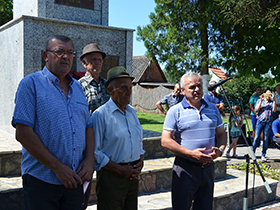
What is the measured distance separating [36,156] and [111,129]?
2.58 feet

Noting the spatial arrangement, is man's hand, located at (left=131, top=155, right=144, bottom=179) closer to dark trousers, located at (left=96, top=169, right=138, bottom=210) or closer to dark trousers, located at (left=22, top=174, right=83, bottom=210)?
dark trousers, located at (left=96, top=169, right=138, bottom=210)

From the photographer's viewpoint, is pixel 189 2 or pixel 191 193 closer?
pixel 191 193

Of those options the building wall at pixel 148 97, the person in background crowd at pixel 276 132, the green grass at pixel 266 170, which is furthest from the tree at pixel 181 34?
the green grass at pixel 266 170

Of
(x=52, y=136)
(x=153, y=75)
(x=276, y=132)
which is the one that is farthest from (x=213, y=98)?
(x=153, y=75)

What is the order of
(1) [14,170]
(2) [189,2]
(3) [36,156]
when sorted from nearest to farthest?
(3) [36,156]
(1) [14,170]
(2) [189,2]

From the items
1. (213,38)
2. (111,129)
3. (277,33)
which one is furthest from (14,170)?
(213,38)

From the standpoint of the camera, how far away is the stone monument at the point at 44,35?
5340 mm

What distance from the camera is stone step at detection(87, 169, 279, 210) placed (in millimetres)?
4328

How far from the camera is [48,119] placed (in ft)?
7.45

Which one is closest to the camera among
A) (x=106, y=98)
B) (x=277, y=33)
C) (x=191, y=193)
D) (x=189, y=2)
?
(x=191, y=193)

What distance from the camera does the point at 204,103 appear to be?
337 centimetres

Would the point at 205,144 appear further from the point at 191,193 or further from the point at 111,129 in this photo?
the point at 111,129

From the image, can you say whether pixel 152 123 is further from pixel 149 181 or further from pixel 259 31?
pixel 149 181

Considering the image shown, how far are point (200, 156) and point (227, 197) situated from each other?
6.82 feet
